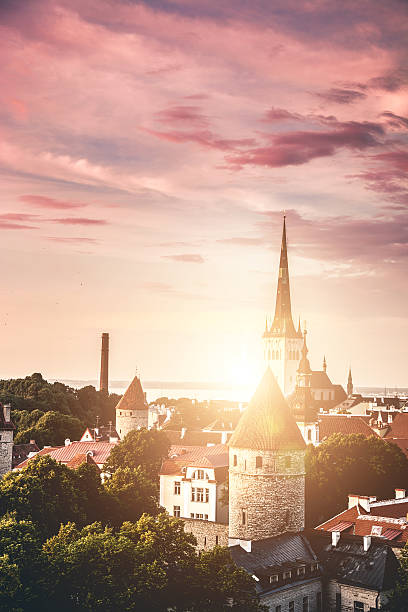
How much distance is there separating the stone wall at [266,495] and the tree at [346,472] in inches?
536

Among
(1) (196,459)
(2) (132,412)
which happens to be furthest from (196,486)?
(2) (132,412)

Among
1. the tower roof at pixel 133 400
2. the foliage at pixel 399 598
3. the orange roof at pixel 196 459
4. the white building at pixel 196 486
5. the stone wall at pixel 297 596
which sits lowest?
the stone wall at pixel 297 596

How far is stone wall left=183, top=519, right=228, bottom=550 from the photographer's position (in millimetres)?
48438

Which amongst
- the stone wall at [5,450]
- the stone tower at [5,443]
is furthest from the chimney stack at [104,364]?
the stone wall at [5,450]

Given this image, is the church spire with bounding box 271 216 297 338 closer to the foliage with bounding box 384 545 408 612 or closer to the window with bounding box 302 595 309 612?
the window with bounding box 302 595 309 612

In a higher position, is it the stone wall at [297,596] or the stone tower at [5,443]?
the stone tower at [5,443]

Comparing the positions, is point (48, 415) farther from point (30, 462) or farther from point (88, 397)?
point (30, 462)

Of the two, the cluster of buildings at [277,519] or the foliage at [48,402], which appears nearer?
the cluster of buildings at [277,519]

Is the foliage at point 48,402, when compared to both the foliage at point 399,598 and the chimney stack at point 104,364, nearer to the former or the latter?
the chimney stack at point 104,364

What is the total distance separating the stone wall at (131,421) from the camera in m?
92.5

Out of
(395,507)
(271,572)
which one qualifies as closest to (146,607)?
(271,572)

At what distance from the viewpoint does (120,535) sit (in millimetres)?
35406

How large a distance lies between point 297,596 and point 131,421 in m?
55.8

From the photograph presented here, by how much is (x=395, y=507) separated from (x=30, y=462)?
24555 mm
